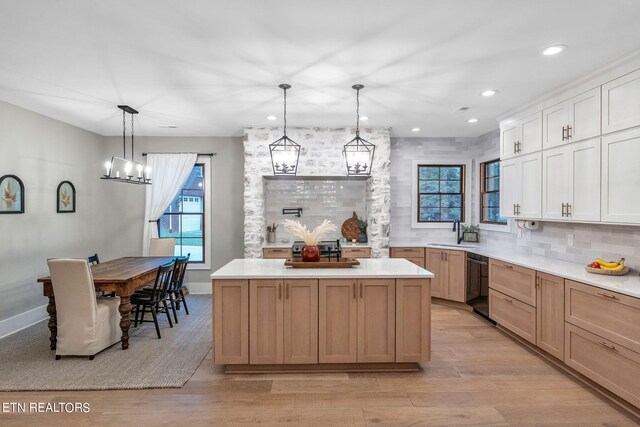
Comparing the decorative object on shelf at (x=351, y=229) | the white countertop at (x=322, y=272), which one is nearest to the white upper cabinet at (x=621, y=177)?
the white countertop at (x=322, y=272)

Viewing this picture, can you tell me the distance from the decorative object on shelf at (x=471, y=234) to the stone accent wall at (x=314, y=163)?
4.83 ft

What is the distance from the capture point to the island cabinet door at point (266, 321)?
125 inches

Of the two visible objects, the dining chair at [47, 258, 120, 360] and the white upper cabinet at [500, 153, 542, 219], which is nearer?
the dining chair at [47, 258, 120, 360]

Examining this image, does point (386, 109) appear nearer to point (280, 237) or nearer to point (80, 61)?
point (280, 237)

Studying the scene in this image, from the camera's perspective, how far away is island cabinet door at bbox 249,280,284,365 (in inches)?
125

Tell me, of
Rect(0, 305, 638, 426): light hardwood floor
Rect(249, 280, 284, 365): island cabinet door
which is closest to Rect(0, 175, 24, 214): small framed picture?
Rect(0, 305, 638, 426): light hardwood floor

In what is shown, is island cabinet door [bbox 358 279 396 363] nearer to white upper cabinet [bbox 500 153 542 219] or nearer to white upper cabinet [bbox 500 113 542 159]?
white upper cabinet [bbox 500 153 542 219]

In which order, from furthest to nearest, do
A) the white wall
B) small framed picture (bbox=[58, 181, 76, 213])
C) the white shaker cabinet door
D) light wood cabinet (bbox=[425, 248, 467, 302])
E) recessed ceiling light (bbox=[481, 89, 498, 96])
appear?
light wood cabinet (bbox=[425, 248, 467, 302]) → small framed picture (bbox=[58, 181, 76, 213]) → the white wall → recessed ceiling light (bbox=[481, 89, 498, 96]) → the white shaker cabinet door

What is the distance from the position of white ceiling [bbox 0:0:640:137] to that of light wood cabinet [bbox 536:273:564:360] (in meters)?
1.96

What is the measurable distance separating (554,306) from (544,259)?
3.41ft

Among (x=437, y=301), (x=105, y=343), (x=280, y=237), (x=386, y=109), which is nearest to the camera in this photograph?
(x=105, y=343)

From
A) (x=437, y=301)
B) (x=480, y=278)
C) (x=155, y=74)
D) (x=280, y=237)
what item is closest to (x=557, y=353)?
(x=480, y=278)

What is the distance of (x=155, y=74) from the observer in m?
3.42

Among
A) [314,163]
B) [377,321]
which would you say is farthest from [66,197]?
[377,321]
